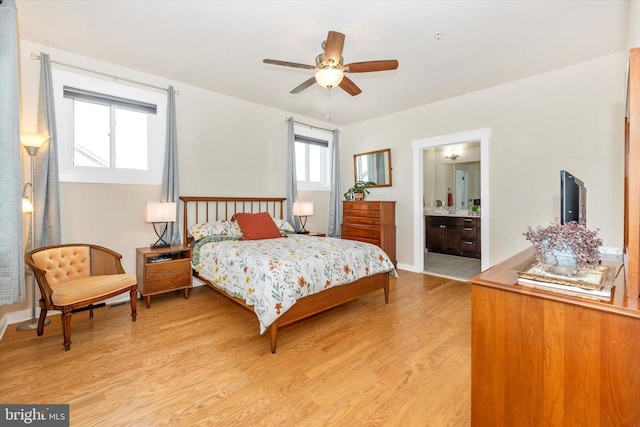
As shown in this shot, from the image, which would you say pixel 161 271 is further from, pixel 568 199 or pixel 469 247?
pixel 469 247

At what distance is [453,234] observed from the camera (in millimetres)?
6035

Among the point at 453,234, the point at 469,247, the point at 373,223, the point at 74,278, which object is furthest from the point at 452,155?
the point at 74,278

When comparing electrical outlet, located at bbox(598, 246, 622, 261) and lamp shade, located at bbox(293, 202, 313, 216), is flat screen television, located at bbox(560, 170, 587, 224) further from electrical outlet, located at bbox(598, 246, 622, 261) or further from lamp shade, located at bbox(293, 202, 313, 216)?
lamp shade, located at bbox(293, 202, 313, 216)

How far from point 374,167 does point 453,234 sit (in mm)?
2314

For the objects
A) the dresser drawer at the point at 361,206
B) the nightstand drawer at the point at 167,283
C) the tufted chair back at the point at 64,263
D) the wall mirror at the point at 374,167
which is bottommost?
→ the nightstand drawer at the point at 167,283

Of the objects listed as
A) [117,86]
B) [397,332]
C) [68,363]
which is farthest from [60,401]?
[117,86]

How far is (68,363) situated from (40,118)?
7.87 feet

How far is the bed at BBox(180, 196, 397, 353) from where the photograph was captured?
233 centimetres

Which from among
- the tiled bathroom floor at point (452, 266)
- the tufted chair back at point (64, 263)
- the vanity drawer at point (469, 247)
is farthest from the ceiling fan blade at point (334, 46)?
the vanity drawer at point (469, 247)

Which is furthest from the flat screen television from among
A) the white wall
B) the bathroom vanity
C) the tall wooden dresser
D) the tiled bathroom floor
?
the bathroom vanity

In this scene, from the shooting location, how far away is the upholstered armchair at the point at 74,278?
2322 millimetres

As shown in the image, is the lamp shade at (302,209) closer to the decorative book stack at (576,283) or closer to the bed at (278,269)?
the bed at (278,269)

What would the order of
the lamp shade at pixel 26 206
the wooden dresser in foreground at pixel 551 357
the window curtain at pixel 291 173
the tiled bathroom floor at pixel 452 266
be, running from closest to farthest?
the wooden dresser in foreground at pixel 551 357 → the lamp shade at pixel 26 206 → the tiled bathroom floor at pixel 452 266 → the window curtain at pixel 291 173

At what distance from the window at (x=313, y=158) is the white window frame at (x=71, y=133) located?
2.29 metres
